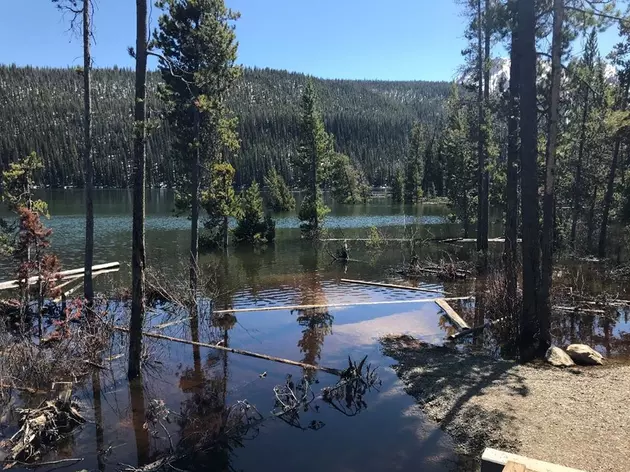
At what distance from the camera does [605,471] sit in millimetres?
5613

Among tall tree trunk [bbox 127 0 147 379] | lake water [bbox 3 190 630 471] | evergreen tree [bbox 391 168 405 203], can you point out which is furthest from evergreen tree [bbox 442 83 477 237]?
evergreen tree [bbox 391 168 405 203]

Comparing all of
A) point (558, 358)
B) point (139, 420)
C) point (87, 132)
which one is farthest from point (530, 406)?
point (87, 132)

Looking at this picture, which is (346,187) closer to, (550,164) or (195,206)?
(195,206)

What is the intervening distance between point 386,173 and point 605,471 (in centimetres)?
14995

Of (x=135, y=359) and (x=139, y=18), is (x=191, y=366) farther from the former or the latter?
(x=139, y=18)

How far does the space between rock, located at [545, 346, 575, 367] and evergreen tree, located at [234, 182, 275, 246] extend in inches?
1112

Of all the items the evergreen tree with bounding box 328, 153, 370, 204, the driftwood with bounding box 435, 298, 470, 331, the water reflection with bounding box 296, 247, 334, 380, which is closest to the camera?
the water reflection with bounding box 296, 247, 334, 380

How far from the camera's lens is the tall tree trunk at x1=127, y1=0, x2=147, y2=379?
30.4 ft

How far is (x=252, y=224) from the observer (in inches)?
1467

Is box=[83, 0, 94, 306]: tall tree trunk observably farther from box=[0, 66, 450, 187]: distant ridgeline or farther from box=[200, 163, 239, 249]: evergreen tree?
box=[0, 66, 450, 187]: distant ridgeline

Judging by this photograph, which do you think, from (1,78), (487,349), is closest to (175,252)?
(487,349)

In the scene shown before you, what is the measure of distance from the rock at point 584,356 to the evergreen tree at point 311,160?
1138 inches

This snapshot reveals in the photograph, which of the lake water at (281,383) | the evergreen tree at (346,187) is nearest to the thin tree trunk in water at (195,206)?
the lake water at (281,383)

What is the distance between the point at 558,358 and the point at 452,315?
4682 millimetres
